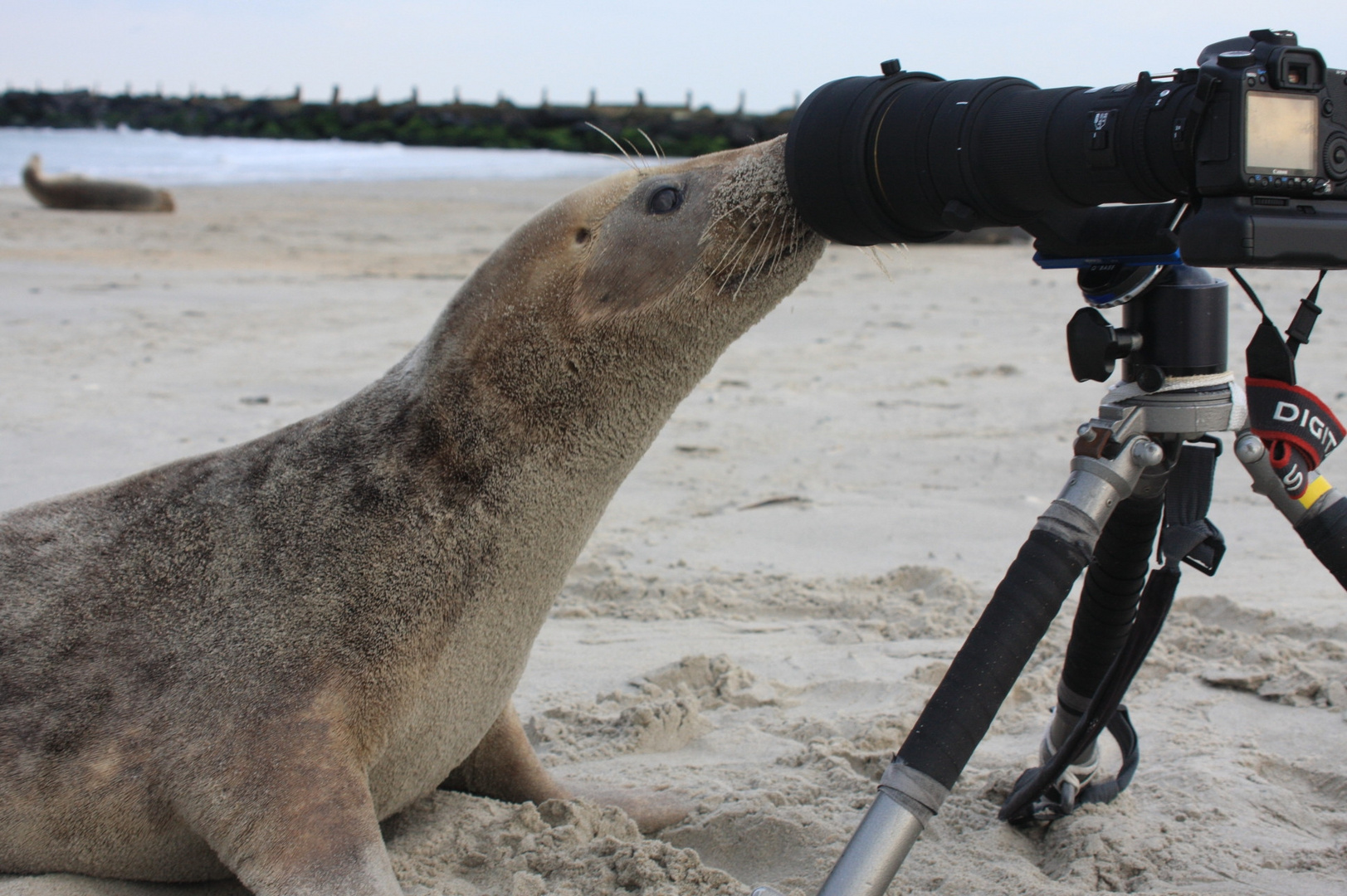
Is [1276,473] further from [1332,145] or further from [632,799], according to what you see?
[632,799]

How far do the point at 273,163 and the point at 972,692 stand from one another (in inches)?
1642

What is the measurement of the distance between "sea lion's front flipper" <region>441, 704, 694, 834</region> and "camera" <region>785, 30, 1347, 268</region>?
1371mm

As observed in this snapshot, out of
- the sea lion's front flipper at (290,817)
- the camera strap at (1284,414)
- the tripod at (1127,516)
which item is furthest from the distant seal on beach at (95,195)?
the camera strap at (1284,414)

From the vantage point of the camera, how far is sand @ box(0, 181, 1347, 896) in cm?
231

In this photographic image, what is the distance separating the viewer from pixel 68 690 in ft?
6.57

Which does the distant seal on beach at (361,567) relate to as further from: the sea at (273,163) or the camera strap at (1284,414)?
the sea at (273,163)

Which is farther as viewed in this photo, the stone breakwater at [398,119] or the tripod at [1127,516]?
the stone breakwater at [398,119]

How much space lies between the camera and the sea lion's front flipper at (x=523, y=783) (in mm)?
2525

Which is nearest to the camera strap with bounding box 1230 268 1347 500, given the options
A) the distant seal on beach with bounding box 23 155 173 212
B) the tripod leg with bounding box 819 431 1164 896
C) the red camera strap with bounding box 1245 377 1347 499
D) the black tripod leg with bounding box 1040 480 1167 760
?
the red camera strap with bounding box 1245 377 1347 499

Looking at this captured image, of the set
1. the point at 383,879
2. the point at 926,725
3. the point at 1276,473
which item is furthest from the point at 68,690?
the point at 1276,473

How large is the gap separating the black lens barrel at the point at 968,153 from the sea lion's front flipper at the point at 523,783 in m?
1.37

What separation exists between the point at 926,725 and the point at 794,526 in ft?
9.90

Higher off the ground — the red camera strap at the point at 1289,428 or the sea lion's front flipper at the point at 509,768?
the red camera strap at the point at 1289,428

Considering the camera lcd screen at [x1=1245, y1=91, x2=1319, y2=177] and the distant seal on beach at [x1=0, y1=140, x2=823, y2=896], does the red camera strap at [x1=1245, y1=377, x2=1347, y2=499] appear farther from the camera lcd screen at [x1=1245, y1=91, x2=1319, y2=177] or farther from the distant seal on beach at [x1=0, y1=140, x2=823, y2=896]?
the distant seal on beach at [x1=0, y1=140, x2=823, y2=896]
